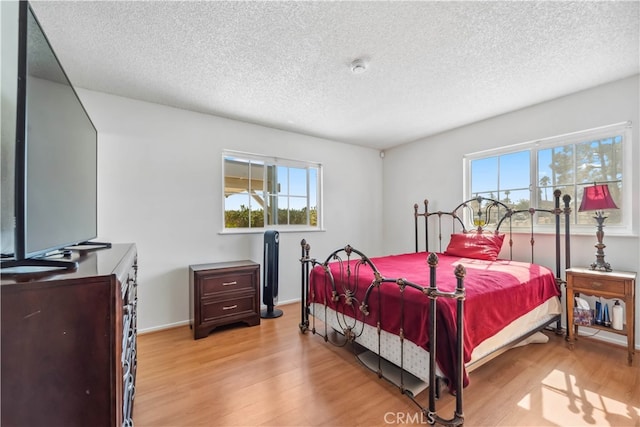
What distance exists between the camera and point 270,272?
132 inches

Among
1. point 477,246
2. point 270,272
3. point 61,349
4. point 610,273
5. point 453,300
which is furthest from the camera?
point 270,272

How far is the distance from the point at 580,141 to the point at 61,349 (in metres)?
4.16

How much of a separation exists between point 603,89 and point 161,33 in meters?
3.90

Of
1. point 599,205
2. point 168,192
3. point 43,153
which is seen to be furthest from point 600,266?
point 168,192

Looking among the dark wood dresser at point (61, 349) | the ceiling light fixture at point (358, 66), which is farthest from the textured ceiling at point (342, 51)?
the dark wood dresser at point (61, 349)

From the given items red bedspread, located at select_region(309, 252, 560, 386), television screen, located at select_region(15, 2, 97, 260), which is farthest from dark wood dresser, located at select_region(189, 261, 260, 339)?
television screen, located at select_region(15, 2, 97, 260)

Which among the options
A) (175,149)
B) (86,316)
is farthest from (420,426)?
(175,149)

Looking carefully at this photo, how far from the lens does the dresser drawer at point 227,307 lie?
9.16 feet

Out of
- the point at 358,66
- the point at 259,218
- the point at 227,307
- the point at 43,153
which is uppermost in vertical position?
the point at 358,66

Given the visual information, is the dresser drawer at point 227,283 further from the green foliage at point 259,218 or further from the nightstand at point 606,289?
the nightstand at point 606,289

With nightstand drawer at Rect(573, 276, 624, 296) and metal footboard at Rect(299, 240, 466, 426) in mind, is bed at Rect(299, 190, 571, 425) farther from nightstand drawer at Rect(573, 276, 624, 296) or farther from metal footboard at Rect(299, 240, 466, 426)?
nightstand drawer at Rect(573, 276, 624, 296)

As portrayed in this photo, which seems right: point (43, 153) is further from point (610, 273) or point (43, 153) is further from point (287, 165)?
point (610, 273)

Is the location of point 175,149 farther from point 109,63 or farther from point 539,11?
point 539,11

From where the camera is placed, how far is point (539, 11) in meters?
1.68
